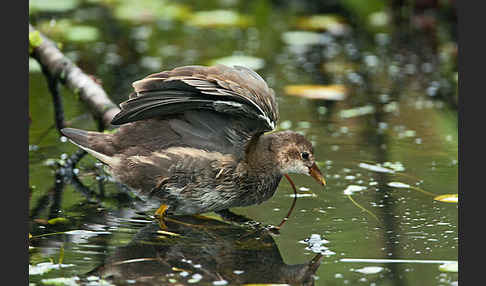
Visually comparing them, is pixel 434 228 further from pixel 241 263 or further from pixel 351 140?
pixel 351 140

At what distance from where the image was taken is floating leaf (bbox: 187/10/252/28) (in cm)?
934

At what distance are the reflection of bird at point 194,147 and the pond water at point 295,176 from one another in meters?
0.17

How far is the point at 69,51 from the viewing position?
8188mm

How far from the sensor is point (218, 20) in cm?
945

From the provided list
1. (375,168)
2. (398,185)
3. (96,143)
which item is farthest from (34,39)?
(398,185)

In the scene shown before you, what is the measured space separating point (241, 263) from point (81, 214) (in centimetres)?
114

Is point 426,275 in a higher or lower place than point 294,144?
lower

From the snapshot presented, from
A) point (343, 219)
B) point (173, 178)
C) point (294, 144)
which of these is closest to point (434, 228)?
point (343, 219)

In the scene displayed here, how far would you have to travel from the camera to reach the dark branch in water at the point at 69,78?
5441 mm

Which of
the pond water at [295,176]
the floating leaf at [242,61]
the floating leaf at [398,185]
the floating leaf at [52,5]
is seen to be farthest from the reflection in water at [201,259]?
the floating leaf at [52,5]

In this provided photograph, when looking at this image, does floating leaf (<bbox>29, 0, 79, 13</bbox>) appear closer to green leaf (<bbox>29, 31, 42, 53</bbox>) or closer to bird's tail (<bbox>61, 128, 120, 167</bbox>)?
green leaf (<bbox>29, 31, 42, 53</bbox>)

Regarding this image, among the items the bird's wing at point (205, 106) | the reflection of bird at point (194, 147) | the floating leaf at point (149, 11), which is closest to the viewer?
the bird's wing at point (205, 106)

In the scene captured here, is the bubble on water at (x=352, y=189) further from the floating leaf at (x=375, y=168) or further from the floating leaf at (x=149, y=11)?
the floating leaf at (x=149, y=11)

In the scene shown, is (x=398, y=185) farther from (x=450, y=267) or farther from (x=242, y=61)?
(x=242, y=61)
